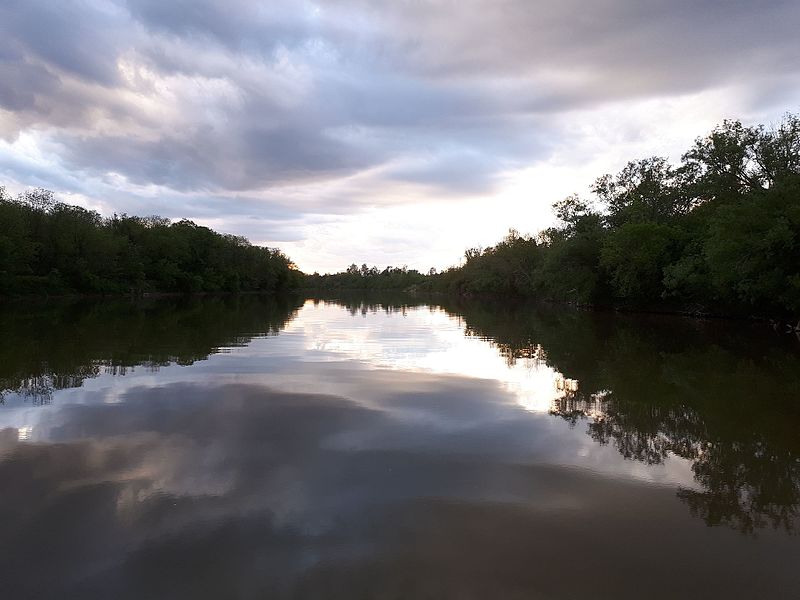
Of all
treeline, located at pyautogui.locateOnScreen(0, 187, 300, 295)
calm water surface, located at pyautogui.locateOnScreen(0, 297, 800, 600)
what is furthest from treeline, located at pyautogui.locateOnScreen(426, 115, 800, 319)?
treeline, located at pyautogui.locateOnScreen(0, 187, 300, 295)

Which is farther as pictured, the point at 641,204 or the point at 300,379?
the point at 641,204

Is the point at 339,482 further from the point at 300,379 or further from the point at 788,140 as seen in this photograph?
the point at 788,140

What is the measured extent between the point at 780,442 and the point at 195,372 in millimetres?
12140

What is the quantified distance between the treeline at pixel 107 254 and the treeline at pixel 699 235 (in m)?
54.0

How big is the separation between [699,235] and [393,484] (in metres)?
38.1

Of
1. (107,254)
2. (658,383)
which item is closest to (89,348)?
(658,383)

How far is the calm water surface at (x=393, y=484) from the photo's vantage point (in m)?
4.41

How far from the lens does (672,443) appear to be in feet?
27.1

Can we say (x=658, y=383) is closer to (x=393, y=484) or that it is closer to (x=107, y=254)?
(x=393, y=484)

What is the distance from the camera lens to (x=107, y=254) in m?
69.3

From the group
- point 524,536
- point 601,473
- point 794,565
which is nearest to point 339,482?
point 524,536

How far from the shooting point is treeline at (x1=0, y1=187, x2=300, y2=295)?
56094 mm

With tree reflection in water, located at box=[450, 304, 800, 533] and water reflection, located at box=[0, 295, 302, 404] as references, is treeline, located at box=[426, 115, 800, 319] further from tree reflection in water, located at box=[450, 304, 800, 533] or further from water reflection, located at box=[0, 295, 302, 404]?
water reflection, located at box=[0, 295, 302, 404]

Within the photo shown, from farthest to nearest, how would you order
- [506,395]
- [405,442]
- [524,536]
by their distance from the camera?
[506,395]
[405,442]
[524,536]
